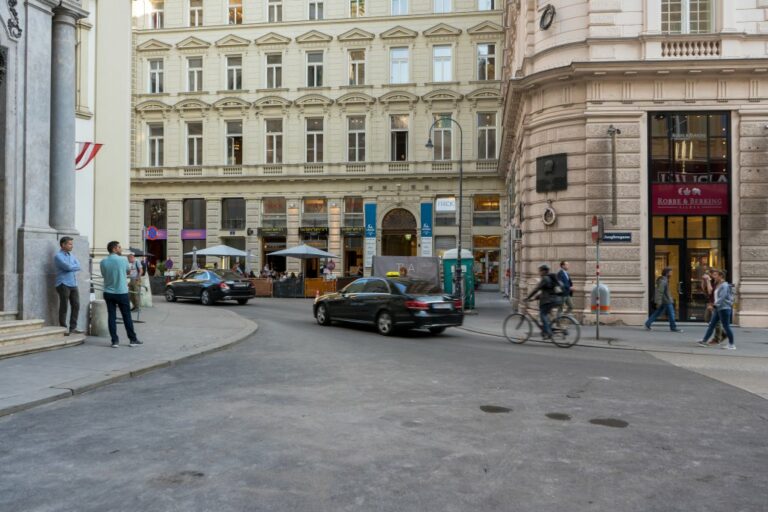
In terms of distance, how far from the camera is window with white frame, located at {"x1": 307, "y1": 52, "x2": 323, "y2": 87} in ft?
136

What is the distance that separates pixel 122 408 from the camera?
274 inches

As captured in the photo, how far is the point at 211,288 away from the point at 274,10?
79.8 feet

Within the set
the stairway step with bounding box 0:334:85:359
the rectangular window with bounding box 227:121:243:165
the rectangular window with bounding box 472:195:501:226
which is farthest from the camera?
the rectangular window with bounding box 227:121:243:165

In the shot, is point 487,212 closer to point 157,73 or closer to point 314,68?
point 314,68

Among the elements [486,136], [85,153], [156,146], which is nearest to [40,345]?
[85,153]

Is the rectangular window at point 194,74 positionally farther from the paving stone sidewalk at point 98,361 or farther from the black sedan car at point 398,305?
the black sedan car at point 398,305

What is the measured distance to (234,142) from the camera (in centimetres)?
4238

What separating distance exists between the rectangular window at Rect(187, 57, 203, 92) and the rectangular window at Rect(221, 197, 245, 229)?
823cm

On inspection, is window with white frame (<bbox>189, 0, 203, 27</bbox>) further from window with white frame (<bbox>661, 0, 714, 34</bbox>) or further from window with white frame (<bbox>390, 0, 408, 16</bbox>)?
window with white frame (<bbox>661, 0, 714, 34</bbox>)

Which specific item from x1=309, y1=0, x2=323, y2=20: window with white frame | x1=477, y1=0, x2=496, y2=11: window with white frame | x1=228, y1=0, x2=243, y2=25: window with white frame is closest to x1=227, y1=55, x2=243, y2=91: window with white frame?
x1=228, y1=0, x2=243, y2=25: window with white frame

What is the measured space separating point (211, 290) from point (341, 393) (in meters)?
A: 19.0

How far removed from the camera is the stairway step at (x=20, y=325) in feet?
34.1

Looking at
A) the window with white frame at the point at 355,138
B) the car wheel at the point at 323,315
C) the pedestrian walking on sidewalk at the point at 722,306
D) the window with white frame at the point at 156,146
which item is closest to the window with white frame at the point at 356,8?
the window with white frame at the point at 355,138

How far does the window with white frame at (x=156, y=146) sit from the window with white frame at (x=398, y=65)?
16636 mm
